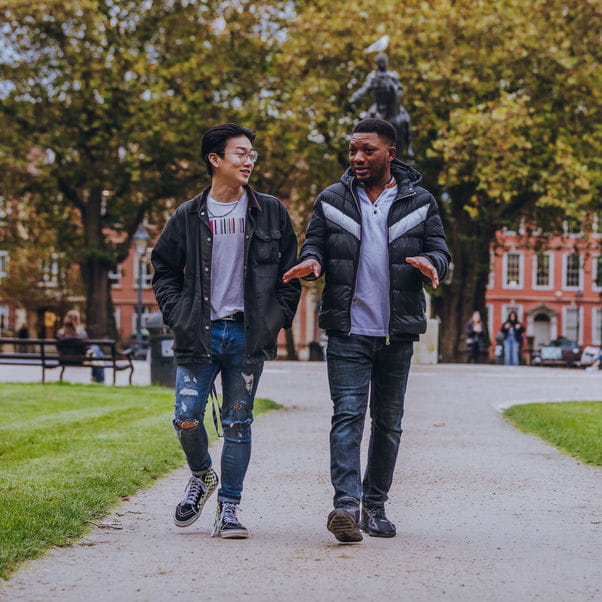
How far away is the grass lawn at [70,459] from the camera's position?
5571mm

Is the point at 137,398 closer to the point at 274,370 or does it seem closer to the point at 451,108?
the point at 274,370

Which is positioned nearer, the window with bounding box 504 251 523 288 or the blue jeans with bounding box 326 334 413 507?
the blue jeans with bounding box 326 334 413 507

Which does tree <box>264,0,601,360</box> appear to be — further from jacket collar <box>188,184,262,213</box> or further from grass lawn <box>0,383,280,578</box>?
jacket collar <box>188,184,262,213</box>

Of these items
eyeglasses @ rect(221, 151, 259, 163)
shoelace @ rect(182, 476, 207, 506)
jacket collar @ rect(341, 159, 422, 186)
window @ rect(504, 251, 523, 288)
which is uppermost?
window @ rect(504, 251, 523, 288)

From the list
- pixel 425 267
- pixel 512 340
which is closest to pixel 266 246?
pixel 425 267

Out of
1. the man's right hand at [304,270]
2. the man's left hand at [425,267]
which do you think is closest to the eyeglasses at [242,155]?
the man's right hand at [304,270]

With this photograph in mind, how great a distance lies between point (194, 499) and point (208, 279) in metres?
1.04

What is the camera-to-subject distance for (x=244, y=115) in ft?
100

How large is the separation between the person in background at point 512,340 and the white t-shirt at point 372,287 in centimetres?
2858

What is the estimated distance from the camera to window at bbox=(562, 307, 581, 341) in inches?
2970

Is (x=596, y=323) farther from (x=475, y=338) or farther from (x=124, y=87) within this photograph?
(x=124, y=87)

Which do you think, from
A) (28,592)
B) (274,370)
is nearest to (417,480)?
(28,592)

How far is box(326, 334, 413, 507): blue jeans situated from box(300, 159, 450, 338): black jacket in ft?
0.40

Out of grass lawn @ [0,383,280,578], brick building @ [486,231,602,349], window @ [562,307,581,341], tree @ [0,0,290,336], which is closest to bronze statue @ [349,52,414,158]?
grass lawn @ [0,383,280,578]
